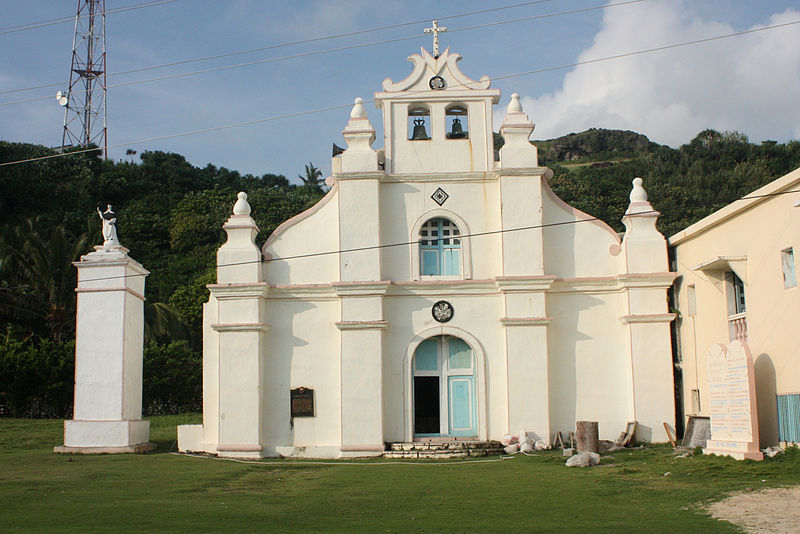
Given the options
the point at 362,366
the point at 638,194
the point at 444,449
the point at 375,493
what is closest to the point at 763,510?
the point at 375,493

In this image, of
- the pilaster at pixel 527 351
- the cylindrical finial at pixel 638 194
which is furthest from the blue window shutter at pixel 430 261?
the cylindrical finial at pixel 638 194

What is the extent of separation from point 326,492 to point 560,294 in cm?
919

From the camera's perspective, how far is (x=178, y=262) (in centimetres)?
4803

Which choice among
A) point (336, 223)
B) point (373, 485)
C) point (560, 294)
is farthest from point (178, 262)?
point (373, 485)

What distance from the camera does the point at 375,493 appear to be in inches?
535

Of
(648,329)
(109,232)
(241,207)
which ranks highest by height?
(241,207)

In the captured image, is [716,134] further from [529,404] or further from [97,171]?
[529,404]

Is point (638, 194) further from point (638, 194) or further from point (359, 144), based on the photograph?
point (359, 144)

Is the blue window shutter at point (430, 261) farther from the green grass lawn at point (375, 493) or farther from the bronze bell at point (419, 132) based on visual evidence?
the green grass lawn at point (375, 493)

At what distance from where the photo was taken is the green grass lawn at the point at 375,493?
10.6 metres

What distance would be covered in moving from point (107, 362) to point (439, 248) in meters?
8.76

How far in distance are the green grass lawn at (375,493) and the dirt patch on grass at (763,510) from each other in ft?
0.96

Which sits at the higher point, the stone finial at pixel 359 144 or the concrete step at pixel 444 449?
the stone finial at pixel 359 144

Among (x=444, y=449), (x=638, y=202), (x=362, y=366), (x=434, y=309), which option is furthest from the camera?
(x=638, y=202)
